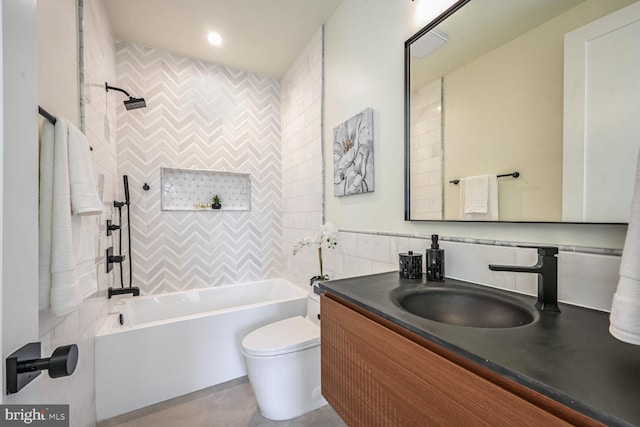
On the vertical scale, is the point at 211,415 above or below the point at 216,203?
below

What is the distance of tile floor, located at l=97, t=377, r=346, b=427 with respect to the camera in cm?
159

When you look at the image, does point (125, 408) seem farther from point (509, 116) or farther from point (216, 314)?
point (509, 116)

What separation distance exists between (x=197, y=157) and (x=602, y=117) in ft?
9.36

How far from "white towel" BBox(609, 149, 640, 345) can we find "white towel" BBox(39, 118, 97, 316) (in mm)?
1495

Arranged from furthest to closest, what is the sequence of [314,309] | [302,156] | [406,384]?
[302,156], [314,309], [406,384]

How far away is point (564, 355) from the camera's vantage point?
541mm

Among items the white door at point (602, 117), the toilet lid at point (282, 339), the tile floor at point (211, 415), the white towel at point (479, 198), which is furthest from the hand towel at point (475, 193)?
the tile floor at point (211, 415)

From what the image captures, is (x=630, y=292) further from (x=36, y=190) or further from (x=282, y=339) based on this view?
(x=282, y=339)

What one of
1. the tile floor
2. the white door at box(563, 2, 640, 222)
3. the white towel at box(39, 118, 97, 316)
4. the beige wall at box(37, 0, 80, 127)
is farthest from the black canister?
the beige wall at box(37, 0, 80, 127)

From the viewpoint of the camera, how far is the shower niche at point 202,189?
2.64m

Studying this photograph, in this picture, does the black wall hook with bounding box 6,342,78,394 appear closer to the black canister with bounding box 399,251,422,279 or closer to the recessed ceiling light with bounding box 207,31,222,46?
the black canister with bounding box 399,251,422,279

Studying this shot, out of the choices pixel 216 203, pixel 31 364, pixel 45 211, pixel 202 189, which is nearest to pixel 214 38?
pixel 202 189

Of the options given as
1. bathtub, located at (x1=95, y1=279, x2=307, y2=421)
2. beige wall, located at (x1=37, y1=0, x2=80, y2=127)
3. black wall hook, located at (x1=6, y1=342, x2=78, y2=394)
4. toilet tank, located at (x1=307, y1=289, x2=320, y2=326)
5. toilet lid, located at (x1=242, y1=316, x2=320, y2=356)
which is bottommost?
bathtub, located at (x1=95, y1=279, x2=307, y2=421)

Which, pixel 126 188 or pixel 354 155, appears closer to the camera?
pixel 354 155
